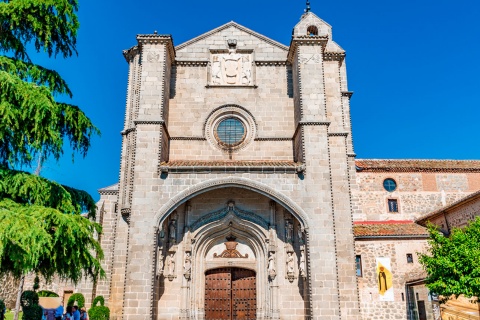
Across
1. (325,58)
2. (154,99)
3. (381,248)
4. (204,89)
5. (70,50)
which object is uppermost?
(325,58)

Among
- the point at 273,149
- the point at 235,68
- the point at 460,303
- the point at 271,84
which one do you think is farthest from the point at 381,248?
the point at 235,68

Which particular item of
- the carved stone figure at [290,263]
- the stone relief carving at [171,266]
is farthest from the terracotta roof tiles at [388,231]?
the stone relief carving at [171,266]

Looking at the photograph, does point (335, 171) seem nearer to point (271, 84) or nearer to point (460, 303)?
point (271, 84)

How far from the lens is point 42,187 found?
24.2 feet

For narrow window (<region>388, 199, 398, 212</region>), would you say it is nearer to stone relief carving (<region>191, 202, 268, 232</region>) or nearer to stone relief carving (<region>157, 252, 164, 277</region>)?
stone relief carving (<region>191, 202, 268, 232</region>)

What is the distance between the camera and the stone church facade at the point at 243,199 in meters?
12.8

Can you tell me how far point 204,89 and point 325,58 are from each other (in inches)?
183

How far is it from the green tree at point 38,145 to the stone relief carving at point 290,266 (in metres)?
7.01

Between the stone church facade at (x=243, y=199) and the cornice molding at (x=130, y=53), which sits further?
the cornice molding at (x=130, y=53)

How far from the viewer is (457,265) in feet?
35.3

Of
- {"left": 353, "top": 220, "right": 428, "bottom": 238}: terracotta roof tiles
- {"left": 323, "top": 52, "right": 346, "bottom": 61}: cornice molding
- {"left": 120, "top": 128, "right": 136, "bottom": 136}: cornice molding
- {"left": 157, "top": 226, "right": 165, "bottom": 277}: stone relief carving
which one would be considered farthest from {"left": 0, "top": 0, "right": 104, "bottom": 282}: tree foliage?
{"left": 353, "top": 220, "right": 428, "bottom": 238}: terracotta roof tiles

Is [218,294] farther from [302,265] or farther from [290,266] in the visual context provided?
[302,265]

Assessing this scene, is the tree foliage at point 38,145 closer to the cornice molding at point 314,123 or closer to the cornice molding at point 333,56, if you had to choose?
the cornice molding at point 314,123

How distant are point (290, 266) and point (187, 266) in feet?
10.7
